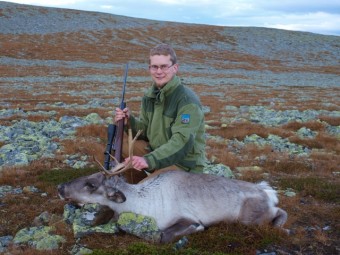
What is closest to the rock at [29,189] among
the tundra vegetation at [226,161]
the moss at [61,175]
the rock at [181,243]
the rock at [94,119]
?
the tundra vegetation at [226,161]

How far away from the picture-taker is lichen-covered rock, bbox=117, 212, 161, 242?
627 cm

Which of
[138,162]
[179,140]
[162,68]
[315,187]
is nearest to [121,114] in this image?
[162,68]

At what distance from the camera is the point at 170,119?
290 inches

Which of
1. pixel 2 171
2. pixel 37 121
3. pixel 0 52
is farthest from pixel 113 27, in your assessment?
pixel 2 171

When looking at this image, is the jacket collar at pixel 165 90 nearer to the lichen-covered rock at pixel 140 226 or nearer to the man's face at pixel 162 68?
the man's face at pixel 162 68

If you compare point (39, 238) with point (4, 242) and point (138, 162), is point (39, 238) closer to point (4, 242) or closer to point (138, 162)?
point (4, 242)

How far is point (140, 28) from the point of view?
10775 cm

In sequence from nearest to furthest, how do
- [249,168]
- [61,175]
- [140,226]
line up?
[140,226] < [61,175] < [249,168]

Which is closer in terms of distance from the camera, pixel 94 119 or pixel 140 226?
pixel 140 226

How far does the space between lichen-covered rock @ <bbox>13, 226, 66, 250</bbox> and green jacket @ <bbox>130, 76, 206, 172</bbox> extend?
1791mm

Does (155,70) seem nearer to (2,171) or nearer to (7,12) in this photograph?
(2,171)

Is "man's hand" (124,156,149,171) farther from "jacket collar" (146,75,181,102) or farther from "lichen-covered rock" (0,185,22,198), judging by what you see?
"lichen-covered rock" (0,185,22,198)

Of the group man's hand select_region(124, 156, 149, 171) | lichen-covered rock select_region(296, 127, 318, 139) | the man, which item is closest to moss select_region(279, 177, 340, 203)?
the man

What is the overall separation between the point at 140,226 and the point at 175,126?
1.75m
